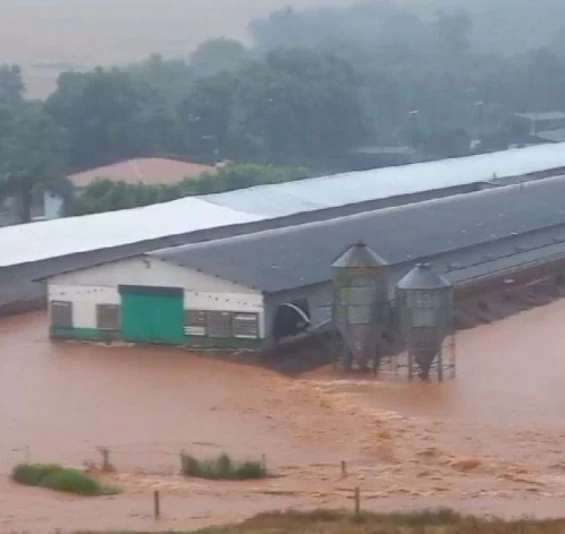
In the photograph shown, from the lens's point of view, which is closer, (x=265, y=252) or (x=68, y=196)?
(x=265, y=252)

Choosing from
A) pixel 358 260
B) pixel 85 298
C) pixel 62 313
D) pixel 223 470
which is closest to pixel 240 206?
pixel 62 313

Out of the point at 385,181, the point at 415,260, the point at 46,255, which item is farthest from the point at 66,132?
the point at 415,260

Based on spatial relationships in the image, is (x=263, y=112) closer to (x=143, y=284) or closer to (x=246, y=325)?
(x=143, y=284)

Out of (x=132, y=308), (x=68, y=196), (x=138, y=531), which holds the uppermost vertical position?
(x=68, y=196)

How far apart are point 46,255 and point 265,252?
4421 mm

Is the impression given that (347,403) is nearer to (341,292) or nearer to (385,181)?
(341,292)

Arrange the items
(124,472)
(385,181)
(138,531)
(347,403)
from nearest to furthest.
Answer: (138,531)
(124,472)
(347,403)
(385,181)

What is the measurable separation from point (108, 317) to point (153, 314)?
0.70 meters

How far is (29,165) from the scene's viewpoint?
38.8 meters

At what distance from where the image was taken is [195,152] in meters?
50.1

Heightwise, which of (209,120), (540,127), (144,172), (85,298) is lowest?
(85,298)

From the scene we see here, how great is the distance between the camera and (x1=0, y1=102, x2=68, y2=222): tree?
3834 centimetres

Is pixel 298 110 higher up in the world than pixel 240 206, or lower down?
higher up

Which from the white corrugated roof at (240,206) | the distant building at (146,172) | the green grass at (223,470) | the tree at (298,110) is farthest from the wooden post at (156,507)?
the tree at (298,110)
